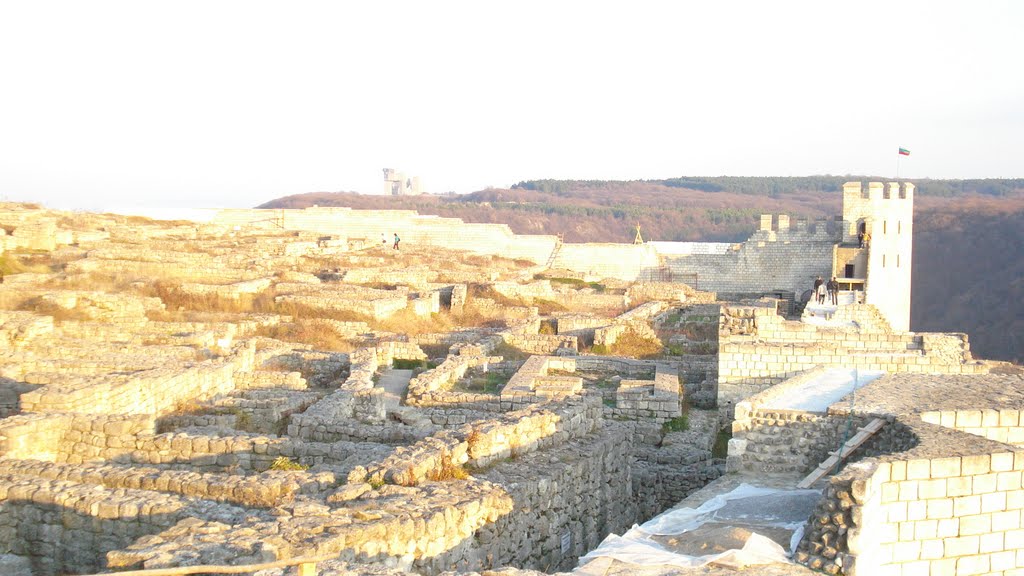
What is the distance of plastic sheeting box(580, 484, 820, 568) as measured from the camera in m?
5.62

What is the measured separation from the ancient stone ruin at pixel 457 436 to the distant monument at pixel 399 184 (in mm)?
120244

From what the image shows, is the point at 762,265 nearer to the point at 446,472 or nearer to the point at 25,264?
the point at 25,264

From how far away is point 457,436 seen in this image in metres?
7.25

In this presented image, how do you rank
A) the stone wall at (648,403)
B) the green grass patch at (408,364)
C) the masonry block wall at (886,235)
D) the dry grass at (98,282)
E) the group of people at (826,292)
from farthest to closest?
the masonry block wall at (886,235) < the group of people at (826,292) < the dry grass at (98,282) < the green grass patch at (408,364) < the stone wall at (648,403)

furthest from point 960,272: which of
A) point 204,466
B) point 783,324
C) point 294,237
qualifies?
point 204,466

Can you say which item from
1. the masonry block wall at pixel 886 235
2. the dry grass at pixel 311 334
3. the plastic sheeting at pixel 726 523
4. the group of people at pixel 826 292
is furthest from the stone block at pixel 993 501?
the masonry block wall at pixel 886 235

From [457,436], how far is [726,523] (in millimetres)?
2128

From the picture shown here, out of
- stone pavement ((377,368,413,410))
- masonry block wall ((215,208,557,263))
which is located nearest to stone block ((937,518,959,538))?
stone pavement ((377,368,413,410))

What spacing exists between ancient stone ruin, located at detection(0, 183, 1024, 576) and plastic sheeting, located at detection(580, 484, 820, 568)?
0.10 metres

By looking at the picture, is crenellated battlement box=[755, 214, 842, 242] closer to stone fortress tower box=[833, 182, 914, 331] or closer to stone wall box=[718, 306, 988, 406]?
stone fortress tower box=[833, 182, 914, 331]

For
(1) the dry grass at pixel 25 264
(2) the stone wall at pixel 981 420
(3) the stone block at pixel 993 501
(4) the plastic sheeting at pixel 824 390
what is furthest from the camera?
(1) the dry grass at pixel 25 264

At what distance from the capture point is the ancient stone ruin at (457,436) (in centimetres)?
586

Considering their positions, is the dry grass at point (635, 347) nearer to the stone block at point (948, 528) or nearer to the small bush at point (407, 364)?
the small bush at point (407, 364)

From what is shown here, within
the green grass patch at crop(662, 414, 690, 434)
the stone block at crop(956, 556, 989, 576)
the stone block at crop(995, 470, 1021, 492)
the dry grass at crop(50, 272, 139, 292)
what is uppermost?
the dry grass at crop(50, 272, 139, 292)
